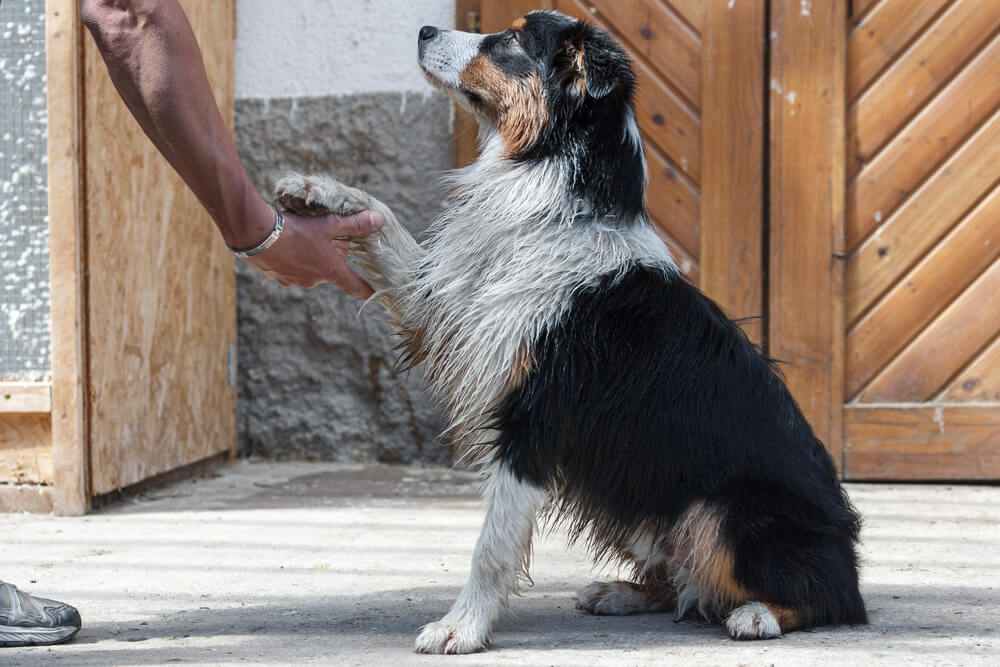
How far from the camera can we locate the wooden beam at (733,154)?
4930 mm

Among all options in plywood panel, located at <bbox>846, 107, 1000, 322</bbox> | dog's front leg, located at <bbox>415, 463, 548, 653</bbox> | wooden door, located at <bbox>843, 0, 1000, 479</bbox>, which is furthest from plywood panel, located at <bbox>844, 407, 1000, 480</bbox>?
dog's front leg, located at <bbox>415, 463, 548, 653</bbox>

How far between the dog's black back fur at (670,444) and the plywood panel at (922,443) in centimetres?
233

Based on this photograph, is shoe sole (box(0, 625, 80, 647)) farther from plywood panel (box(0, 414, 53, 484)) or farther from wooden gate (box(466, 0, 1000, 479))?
wooden gate (box(466, 0, 1000, 479))

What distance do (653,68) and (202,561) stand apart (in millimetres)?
3214

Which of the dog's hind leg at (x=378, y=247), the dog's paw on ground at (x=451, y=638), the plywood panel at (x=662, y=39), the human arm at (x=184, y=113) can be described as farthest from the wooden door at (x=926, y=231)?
the human arm at (x=184, y=113)

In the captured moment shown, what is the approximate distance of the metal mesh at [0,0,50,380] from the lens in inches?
165

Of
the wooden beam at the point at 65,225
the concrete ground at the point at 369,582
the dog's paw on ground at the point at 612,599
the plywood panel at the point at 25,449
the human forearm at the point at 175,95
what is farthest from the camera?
the plywood panel at the point at 25,449

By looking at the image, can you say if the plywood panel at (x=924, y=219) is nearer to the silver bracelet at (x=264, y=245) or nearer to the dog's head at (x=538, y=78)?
the dog's head at (x=538, y=78)

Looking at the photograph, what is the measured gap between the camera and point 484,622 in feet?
8.18

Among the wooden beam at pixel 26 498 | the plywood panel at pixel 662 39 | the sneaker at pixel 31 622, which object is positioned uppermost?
the plywood panel at pixel 662 39

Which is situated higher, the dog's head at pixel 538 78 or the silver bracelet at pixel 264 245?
the dog's head at pixel 538 78

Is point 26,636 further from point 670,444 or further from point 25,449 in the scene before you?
point 25,449

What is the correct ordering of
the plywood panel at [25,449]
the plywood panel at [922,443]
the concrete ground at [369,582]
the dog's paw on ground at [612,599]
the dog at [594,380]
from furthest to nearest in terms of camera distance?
the plywood panel at [922,443] → the plywood panel at [25,449] → the dog's paw on ground at [612,599] → the dog at [594,380] → the concrete ground at [369,582]

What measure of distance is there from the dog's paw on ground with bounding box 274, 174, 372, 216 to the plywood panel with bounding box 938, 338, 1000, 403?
3357mm
